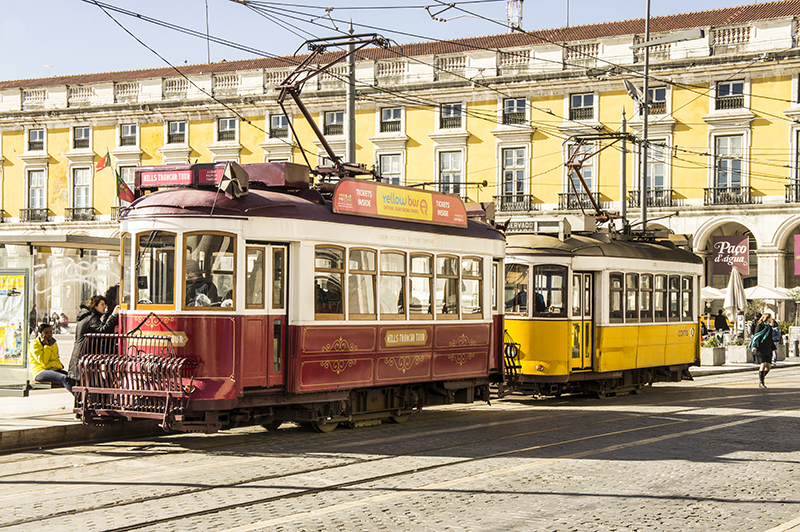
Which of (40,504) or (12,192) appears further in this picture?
(12,192)

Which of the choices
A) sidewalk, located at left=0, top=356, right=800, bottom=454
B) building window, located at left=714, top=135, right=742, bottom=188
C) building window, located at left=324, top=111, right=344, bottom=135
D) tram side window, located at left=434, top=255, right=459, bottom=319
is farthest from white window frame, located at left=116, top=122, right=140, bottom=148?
tram side window, located at left=434, top=255, right=459, bottom=319

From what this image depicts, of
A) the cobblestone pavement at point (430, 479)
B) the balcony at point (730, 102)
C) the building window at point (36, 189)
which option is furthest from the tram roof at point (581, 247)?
the building window at point (36, 189)

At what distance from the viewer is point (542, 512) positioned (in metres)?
8.11

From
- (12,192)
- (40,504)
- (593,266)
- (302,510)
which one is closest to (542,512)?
(302,510)

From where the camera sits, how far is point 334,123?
164ft

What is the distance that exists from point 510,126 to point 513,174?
2247mm

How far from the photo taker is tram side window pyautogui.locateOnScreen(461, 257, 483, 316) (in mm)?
14883

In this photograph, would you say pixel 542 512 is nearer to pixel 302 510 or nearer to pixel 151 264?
pixel 302 510

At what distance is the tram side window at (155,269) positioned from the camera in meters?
11.4

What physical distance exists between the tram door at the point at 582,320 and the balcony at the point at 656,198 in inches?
1069

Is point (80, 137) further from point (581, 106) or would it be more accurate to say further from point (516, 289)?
point (516, 289)

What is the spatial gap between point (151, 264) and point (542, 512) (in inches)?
221

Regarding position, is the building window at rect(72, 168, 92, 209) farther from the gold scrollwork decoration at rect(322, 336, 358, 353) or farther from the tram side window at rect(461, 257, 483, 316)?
the gold scrollwork decoration at rect(322, 336, 358, 353)

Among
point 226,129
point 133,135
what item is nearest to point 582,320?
point 226,129
